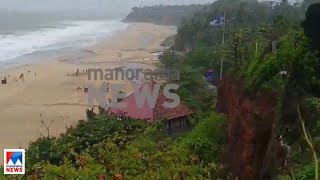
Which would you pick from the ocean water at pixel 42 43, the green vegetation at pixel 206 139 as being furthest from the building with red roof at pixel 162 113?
the ocean water at pixel 42 43

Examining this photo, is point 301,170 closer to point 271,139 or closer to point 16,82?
point 271,139

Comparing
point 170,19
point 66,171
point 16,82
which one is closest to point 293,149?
point 66,171

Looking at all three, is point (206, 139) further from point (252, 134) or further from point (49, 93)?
point (49, 93)

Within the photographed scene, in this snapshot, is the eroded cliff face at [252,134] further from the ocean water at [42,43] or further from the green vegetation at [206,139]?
the ocean water at [42,43]

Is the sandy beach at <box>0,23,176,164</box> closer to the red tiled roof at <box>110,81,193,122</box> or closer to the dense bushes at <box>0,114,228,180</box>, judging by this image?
the red tiled roof at <box>110,81,193,122</box>

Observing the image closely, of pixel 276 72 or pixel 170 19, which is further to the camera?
pixel 170 19

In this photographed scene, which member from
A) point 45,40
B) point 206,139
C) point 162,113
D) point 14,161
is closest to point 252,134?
point 206,139

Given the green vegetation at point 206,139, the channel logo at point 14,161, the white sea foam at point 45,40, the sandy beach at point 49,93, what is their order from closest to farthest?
the green vegetation at point 206,139
the channel logo at point 14,161
the sandy beach at point 49,93
the white sea foam at point 45,40

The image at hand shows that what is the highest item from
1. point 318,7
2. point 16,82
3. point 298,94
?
point 318,7
